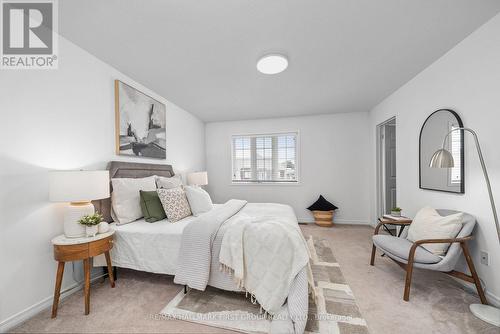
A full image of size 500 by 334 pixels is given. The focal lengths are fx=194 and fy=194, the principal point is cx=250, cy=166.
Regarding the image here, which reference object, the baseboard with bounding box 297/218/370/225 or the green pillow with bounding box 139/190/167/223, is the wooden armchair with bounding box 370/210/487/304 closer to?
the baseboard with bounding box 297/218/370/225

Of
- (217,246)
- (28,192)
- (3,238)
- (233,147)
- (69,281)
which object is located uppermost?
(233,147)

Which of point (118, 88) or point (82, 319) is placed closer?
point (82, 319)

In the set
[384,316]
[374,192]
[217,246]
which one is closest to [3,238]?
[217,246]

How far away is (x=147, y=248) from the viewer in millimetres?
Result: 1942

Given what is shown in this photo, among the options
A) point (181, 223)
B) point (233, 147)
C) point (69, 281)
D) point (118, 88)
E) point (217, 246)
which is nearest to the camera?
point (217, 246)

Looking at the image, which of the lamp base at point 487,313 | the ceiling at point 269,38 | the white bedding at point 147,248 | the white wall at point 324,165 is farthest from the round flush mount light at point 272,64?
the lamp base at point 487,313

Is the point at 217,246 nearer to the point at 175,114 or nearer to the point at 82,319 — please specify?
the point at 82,319

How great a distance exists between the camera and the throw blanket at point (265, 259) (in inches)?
60.9

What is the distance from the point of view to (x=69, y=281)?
191cm

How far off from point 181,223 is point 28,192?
51.2 inches

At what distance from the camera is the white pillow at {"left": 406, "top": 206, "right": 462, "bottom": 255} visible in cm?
183

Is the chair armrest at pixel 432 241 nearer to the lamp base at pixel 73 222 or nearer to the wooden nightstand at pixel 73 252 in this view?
the wooden nightstand at pixel 73 252

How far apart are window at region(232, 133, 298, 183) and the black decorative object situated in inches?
27.5

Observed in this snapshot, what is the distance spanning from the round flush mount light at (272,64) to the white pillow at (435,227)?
2.34 metres
